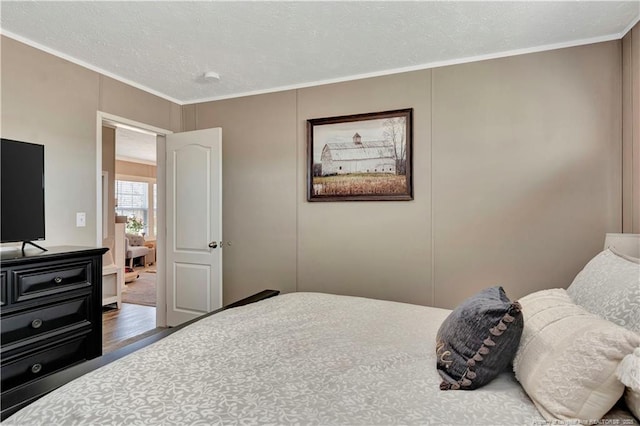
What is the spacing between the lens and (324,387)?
1.09m

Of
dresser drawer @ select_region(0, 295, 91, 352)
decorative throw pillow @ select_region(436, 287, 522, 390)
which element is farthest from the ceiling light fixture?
decorative throw pillow @ select_region(436, 287, 522, 390)

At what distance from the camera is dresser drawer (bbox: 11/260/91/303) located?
1.96 meters

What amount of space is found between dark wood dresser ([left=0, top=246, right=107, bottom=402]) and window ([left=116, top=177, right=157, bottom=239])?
22.1 feet

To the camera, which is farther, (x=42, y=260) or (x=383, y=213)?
(x=383, y=213)

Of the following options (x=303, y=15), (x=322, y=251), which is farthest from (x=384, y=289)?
(x=303, y=15)

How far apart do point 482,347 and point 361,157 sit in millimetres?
2170

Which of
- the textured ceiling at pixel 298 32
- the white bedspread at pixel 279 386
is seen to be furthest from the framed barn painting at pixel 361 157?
the white bedspread at pixel 279 386

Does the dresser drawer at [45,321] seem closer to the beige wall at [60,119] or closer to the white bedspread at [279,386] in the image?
the beige wall at [60,119]

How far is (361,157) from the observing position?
3.06 meters

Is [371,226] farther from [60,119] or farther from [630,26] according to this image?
[60,119]

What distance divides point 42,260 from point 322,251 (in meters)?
A: 2.08

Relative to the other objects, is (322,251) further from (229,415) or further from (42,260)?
(229,415)

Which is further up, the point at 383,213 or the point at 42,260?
the point at 383,213

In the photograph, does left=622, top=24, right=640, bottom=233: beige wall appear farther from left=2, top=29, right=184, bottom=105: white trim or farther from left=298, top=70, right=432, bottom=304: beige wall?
left=2, top=29, right=184, bottom=105: white trim
